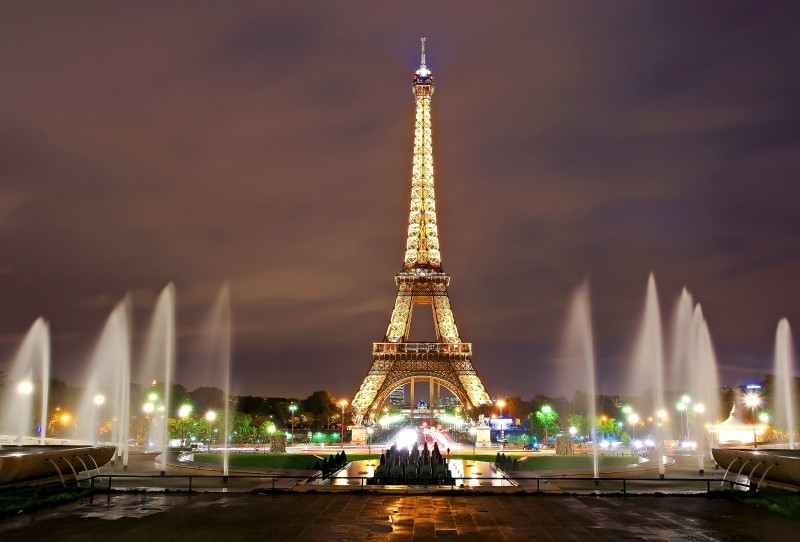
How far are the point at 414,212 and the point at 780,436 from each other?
50.4 metres

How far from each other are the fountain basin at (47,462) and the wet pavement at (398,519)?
1.25m

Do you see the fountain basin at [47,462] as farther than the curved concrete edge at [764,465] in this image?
No

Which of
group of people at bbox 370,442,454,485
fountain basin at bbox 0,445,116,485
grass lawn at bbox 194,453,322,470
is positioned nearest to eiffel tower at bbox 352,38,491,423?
grass lawn at bbox 194,453,322,470

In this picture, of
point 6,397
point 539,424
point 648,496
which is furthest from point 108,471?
point 539,424

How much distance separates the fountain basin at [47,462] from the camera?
1817cm

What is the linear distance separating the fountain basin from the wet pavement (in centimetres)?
125

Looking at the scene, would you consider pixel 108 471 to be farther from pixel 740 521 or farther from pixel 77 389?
pixel 77 389

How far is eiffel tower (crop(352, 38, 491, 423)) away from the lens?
92.6m

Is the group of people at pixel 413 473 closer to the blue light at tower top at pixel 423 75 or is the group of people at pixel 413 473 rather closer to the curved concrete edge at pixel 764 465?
the curved concrete edge at pixel 764 465

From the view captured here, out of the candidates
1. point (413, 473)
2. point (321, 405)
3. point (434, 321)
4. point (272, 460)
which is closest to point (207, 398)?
point (321, 405)

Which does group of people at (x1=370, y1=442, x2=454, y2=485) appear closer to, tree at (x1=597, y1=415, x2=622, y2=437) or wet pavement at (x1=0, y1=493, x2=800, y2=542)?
wet pavement at (x1=0, y1=493, x2=800, y2=542)

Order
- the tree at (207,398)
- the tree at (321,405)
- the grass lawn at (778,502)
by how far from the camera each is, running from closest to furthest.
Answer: the grass lawn at (778,502) < the tree at (207,398) < the tree at (321,405)

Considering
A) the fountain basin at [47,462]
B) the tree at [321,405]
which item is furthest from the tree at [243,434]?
the tree at [321,405]

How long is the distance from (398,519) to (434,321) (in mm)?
79478
